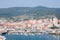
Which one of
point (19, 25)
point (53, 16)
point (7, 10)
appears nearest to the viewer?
point (19, 25)

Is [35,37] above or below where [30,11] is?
below

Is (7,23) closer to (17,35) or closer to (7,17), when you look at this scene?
(7,17)

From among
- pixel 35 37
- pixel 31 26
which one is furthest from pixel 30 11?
pixel 35 37

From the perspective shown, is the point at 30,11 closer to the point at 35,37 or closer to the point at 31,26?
the point at 31,26

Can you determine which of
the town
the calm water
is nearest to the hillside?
the town

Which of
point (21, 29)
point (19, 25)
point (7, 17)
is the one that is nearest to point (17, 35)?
point (21, 29)

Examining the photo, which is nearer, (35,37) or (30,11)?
(35,37)

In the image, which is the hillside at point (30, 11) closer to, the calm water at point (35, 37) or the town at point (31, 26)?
the town at point (31, 26)

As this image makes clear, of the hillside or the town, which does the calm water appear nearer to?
the town

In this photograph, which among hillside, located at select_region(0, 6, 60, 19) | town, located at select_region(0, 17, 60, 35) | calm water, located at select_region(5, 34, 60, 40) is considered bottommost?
calm water, located at select_region(5, 34, 60, 40)

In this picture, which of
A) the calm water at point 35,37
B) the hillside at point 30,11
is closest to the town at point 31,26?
the calm water at point 35,37

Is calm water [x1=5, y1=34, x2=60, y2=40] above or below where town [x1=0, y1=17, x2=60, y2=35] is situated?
below
